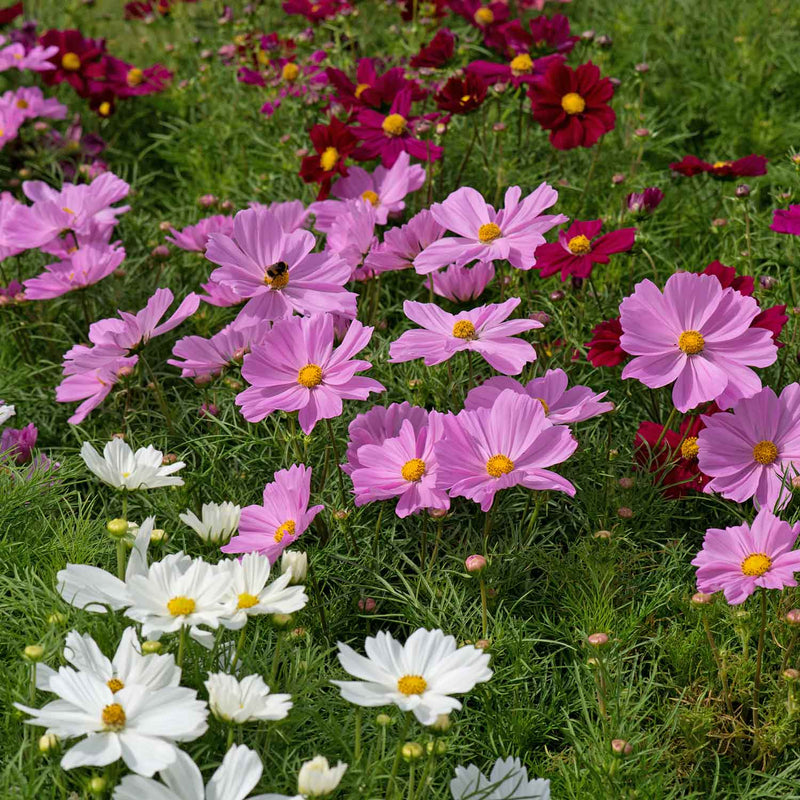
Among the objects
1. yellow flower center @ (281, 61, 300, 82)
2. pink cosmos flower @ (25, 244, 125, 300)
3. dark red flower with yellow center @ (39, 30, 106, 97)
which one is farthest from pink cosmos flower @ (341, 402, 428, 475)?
dark red flower with yellow center @ (39, 30, 106, 97)

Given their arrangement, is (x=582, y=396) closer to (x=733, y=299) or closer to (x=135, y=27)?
(x=733, y=299)

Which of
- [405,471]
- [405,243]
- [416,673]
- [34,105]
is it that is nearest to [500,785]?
[416,673]

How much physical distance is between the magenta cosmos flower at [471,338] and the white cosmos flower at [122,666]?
607mm

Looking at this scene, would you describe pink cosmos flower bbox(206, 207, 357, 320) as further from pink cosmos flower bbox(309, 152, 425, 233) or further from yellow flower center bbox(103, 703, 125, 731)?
yellow flower center bbox(103, 703, 125, 731)

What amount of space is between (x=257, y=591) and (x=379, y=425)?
0.50 meters

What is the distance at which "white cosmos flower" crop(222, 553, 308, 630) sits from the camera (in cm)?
129

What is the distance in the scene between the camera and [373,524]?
188 centimetres

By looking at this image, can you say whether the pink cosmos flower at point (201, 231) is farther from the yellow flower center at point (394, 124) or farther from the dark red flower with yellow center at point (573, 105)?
the dark red flower with yellow center at point (573, 105)

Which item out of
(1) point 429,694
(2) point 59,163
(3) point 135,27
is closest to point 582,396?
(1) point 429,694

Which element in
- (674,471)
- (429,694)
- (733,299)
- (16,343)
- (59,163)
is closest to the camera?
(429,694)

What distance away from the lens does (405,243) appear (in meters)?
2.00

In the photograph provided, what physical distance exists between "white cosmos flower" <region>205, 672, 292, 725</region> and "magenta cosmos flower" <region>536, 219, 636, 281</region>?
0.98 m

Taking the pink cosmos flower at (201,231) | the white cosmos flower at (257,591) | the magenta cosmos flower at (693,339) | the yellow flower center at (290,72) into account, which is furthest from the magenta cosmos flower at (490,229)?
the yellow flower center at (290,72)

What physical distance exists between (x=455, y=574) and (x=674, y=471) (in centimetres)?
41
